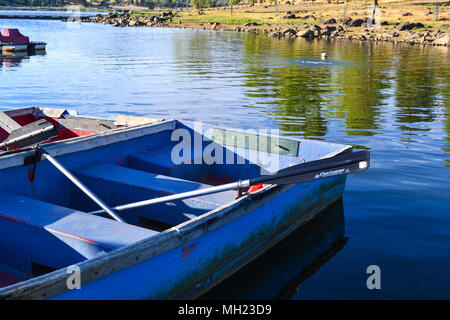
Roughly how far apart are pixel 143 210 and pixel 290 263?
230 centimetres

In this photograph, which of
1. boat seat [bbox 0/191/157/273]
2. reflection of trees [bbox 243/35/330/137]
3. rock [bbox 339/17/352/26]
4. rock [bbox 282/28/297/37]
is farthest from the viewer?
rock [bbox 339/17/352/26]

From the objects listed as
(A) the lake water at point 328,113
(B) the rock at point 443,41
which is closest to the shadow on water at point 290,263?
(A) the lake water at point 328,113

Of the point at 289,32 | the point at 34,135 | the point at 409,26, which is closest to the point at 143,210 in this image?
the point at 34,135

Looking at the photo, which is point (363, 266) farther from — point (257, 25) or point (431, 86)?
point (257, 25)

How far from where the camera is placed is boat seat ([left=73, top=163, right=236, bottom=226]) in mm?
6469

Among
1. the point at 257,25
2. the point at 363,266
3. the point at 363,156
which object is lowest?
the point at 363,266

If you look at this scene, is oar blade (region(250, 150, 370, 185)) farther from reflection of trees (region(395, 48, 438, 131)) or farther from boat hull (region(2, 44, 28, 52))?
boat hull (region(2, 44, 28, 52))

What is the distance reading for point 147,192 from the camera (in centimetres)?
661

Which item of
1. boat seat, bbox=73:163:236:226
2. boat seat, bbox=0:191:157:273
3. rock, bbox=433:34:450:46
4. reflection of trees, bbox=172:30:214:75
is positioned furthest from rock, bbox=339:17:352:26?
boat seat, bbox=0:191:157:273

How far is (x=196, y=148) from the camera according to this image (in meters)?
9.10

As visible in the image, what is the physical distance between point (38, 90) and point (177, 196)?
20201 mm

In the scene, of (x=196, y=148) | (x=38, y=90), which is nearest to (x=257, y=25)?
(x=38, y=90)

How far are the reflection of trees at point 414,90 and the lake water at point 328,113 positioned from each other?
0.25 feet

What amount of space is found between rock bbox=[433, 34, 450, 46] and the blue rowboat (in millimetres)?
48991
